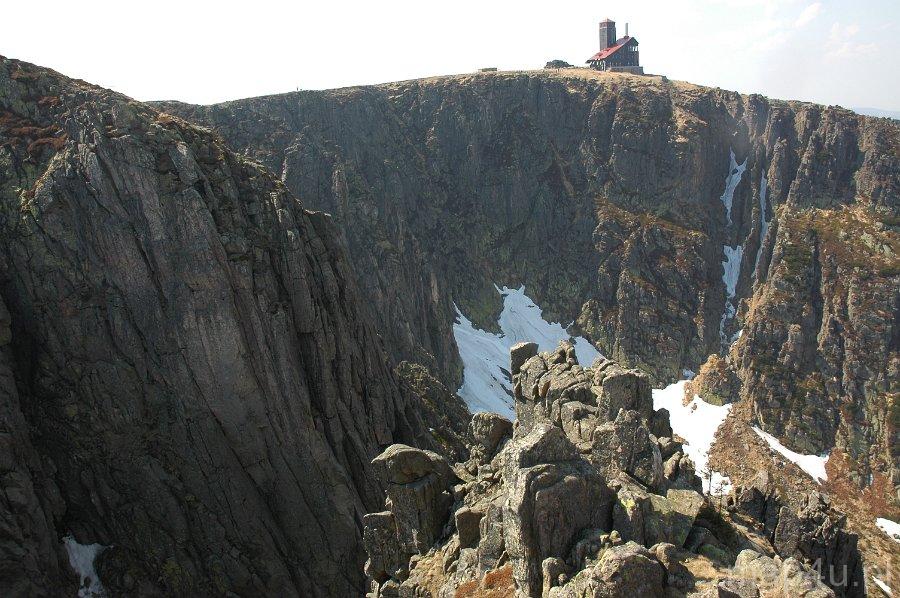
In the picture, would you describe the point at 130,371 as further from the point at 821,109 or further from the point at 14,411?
the point at 821,109

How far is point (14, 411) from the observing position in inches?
1694

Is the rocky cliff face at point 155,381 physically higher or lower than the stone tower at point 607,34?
lower

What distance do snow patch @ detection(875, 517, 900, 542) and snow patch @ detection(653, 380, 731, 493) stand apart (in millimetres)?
21348

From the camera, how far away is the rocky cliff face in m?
45.2

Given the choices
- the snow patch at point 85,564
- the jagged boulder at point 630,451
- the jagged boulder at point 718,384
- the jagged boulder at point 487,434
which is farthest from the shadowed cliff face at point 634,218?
the jagged boulder at point 630,451

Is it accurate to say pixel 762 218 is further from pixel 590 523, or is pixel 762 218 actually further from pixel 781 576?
pixel 781 576

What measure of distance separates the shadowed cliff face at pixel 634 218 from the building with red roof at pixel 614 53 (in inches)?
851

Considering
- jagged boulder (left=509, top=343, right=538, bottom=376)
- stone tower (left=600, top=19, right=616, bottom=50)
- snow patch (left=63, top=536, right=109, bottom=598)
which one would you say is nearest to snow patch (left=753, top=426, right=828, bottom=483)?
jagged boulder (left=509, top=343, right=538, bottom=376)

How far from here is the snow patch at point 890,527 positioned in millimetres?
84781

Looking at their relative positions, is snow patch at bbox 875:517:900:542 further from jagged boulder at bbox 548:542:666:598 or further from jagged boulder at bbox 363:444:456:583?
jagged boulder at bbox 548:542:666:598

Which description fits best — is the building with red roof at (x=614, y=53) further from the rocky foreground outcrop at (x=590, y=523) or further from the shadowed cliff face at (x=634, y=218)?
the rocky foreground outcrop at (x=590, y=523)

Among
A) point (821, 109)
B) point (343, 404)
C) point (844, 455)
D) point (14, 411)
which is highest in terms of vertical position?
point (821, 109)

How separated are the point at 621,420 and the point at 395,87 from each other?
495 ft

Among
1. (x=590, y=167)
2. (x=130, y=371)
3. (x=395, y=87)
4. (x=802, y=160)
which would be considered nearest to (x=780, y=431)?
(x=802, y=160)
